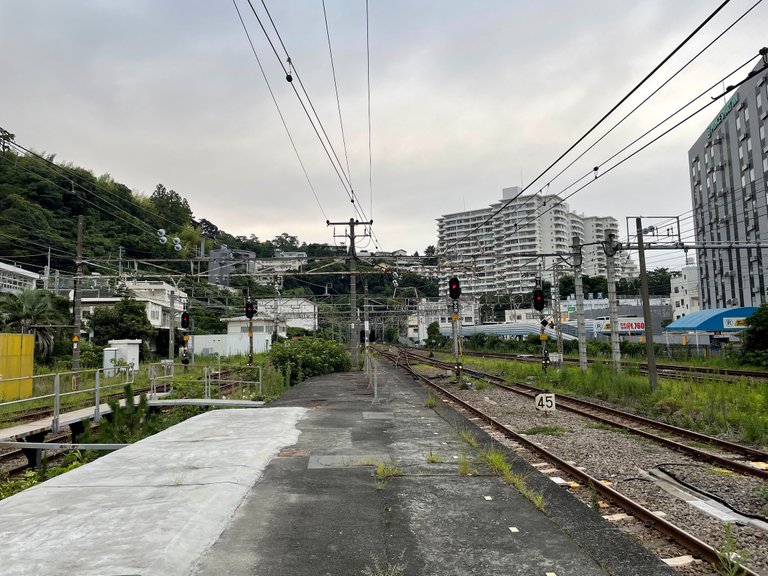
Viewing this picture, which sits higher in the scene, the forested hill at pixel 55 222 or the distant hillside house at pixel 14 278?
the forested hill at pixel 55 222

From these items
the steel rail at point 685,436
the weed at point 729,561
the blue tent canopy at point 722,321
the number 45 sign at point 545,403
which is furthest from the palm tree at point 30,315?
the blue tent canopy at point 722,321

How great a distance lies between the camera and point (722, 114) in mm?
66625

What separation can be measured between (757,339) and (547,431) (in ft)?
70.3

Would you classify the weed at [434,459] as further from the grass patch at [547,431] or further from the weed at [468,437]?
the grass patch at [547,431]

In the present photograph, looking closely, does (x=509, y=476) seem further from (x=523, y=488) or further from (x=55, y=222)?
(x=55, y=222)

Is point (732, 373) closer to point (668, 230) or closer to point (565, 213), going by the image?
point (668, 230)

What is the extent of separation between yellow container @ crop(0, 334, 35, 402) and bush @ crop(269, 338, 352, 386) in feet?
33.2

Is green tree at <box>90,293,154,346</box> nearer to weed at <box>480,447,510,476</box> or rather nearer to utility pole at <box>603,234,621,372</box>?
utility pole at <box>603,234,621,372</box>

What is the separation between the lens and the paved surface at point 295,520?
4.98m

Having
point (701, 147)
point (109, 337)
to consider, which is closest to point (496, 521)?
point (109, 337)

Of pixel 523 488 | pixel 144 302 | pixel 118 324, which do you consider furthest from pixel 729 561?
pixel 144 302

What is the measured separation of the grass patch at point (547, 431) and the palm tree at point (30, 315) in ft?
96.3

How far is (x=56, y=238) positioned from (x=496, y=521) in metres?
66.1

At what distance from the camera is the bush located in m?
27.9
